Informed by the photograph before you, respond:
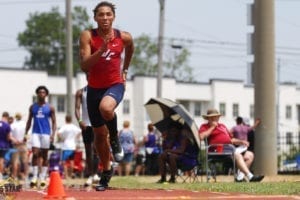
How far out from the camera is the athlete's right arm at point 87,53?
1018 cm

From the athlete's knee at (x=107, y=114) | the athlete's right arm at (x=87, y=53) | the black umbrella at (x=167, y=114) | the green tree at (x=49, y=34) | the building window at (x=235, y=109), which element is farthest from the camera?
the green tree at (x=49, y=34)

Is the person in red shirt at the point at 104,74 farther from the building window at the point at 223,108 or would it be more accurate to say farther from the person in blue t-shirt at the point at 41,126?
the building window at the point at 223,108

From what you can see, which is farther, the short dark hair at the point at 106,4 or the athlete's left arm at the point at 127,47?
the athlete's left arm at the point at 127,47

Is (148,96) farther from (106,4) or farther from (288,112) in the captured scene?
(106,4)

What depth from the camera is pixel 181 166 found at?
1734cm

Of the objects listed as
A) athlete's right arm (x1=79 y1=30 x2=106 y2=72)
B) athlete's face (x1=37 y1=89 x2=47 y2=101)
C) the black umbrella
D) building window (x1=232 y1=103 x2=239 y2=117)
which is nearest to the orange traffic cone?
athlete's right arm (x1=79 y1=30 x2=106 y2=72)

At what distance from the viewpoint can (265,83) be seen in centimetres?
2069

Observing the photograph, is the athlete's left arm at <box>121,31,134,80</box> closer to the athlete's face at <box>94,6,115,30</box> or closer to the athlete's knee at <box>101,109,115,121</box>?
the athlete's face at <box>94,6,115,30</box>

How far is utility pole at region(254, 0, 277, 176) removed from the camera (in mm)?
20641

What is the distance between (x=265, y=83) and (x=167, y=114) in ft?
11.0

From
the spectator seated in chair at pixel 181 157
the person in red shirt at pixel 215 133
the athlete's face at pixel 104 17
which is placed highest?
the athlete's face at pixel 104 17

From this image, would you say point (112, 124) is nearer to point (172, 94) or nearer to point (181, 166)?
point (181, 166)

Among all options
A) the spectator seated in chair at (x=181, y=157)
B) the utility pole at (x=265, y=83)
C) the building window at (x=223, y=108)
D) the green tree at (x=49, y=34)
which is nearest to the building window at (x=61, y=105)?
the building window at (x=223, y=108)

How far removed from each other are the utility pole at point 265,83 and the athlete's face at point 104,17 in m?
10.6
